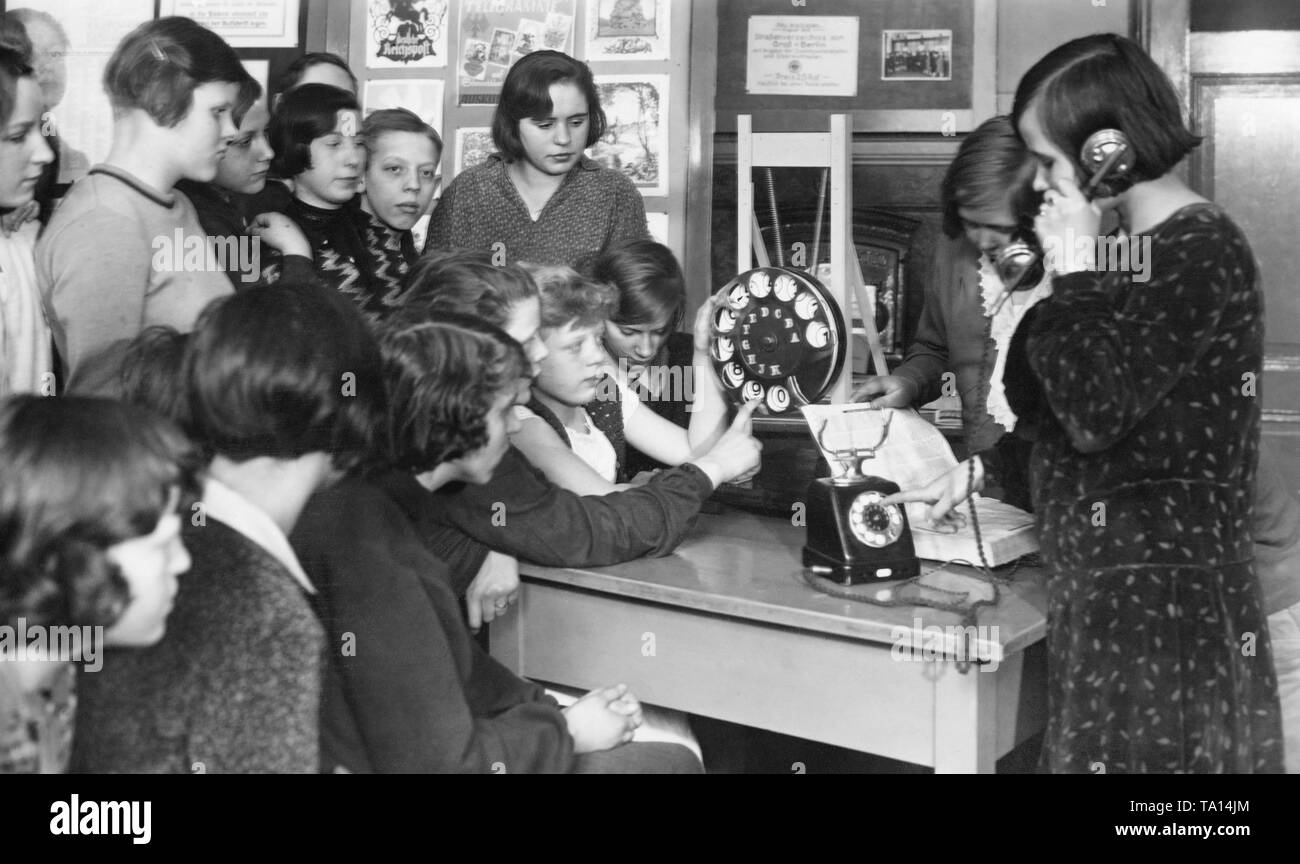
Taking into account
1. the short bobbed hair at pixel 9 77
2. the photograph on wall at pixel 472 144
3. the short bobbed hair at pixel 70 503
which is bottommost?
the short bobbed hair at pixel 70 503

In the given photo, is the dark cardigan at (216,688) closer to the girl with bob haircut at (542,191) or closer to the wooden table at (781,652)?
the wooden table at (781,652)

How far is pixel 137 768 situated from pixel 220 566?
22 centimetres

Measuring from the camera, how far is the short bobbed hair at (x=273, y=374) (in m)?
1.52

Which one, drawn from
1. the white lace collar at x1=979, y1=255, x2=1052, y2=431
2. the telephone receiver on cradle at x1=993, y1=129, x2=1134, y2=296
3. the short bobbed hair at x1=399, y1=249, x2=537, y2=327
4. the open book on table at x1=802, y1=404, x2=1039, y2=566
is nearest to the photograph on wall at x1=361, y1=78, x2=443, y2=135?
the short bobbed hair at x1=399, y1=249, x2=537, y2=327

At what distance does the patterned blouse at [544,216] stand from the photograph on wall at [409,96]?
68cm

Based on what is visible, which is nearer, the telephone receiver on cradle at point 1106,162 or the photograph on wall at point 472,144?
the telephone receiver on cradle at point 1106,162

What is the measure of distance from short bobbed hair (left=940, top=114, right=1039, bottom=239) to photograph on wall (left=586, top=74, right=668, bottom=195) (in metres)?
1.48

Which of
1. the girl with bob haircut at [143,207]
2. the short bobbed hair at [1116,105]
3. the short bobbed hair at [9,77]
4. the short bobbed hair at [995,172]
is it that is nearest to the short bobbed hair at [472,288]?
the girl with bob haircut at [143,207]

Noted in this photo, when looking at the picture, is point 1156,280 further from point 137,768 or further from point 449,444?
point 137,768

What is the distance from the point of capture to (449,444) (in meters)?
1.82

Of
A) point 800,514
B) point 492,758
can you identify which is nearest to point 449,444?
point 492,758

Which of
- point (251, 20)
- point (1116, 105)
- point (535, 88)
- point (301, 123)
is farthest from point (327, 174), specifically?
point (1116, 105)

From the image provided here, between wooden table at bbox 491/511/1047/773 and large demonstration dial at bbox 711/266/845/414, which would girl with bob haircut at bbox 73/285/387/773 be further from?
large demonstration dial at bbox 711/266/845/414

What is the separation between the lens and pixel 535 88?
10.1ft
